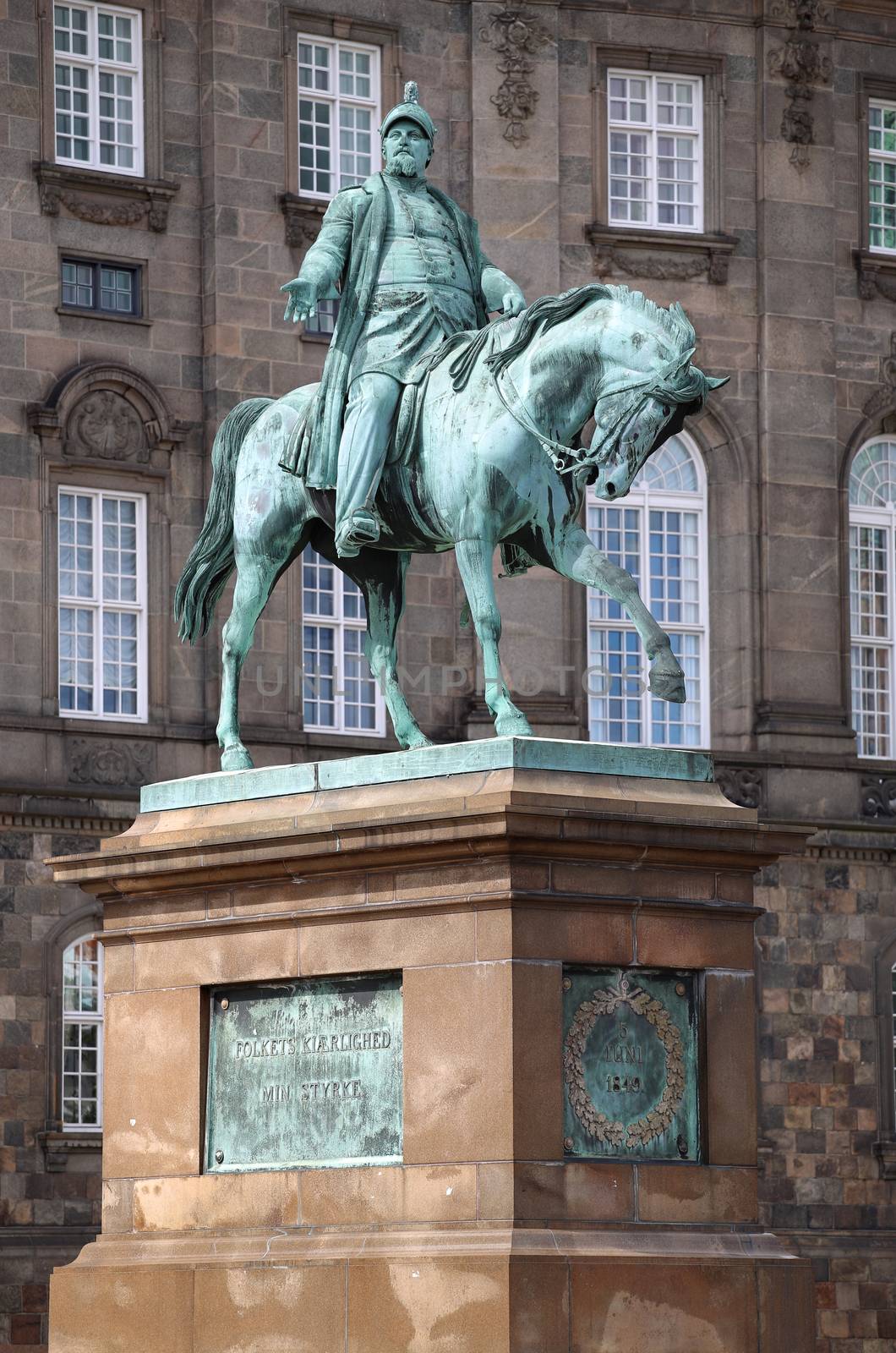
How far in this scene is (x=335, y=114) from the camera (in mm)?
33844

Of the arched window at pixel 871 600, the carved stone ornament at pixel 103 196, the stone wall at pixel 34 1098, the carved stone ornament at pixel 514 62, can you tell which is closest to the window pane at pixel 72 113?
the carved stone ornament at pixel 103 196

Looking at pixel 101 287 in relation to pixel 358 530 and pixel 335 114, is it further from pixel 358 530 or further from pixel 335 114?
pixel 358 530

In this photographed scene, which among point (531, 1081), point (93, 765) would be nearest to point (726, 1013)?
point (531, 1081)

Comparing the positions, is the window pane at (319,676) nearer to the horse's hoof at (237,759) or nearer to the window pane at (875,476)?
the window pane at (875,476)

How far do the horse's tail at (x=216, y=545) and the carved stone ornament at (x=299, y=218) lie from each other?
16.1 metres

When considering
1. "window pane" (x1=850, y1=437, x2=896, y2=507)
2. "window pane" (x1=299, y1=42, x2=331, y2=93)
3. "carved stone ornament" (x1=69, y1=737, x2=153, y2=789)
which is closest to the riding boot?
"carved stone ornament" (x1=69, y1=737, x2=153, y2=789)

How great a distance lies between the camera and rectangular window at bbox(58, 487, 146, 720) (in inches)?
1243

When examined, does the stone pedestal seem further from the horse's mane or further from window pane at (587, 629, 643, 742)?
window pane at (587, 629, 643, 742)

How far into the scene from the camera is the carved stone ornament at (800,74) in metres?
35.9

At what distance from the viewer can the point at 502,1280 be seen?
13.6m

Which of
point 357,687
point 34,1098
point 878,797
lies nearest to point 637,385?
point 34,1098

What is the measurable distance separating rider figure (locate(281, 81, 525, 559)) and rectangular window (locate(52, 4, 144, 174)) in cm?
1623

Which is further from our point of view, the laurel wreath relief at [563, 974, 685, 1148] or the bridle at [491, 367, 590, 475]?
the bridle at [491, 367, 590, 475]

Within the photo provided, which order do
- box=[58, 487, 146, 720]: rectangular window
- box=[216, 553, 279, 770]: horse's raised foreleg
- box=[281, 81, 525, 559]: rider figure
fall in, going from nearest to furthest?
1. box=[281, 81, 525, 559]: rider figure
2. box=[216, 553, 279, 770]: horse's raised foreleg
3. box=[58, 487, 146, 720]: rectangular window
